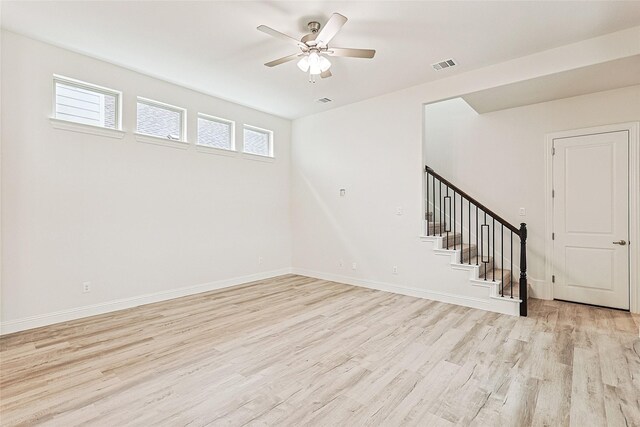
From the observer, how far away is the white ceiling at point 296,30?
2945 mm

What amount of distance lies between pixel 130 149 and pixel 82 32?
142 centimetres

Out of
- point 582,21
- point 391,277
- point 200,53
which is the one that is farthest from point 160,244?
point 582,21

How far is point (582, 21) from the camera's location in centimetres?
310

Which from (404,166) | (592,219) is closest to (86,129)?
(404,166)

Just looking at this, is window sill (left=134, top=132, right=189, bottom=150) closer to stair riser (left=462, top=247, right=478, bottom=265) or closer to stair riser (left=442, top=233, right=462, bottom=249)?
stair riser (left=442, top=233, right=462, bottom=249)

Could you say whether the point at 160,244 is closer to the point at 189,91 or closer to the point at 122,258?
the point at 122,258

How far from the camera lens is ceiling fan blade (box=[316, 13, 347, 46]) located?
103 inches

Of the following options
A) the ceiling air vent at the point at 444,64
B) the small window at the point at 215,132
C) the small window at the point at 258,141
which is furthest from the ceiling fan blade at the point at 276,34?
the small window at the point at 258,141

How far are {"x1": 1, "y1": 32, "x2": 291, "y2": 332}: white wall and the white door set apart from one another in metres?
4.99

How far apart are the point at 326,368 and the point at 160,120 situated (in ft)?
13.8

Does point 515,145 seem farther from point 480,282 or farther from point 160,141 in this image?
point 160,141

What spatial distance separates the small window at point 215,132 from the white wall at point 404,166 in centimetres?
159

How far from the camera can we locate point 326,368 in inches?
104

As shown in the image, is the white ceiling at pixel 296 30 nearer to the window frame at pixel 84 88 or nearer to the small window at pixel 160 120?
the window frame at pixel 84 88
